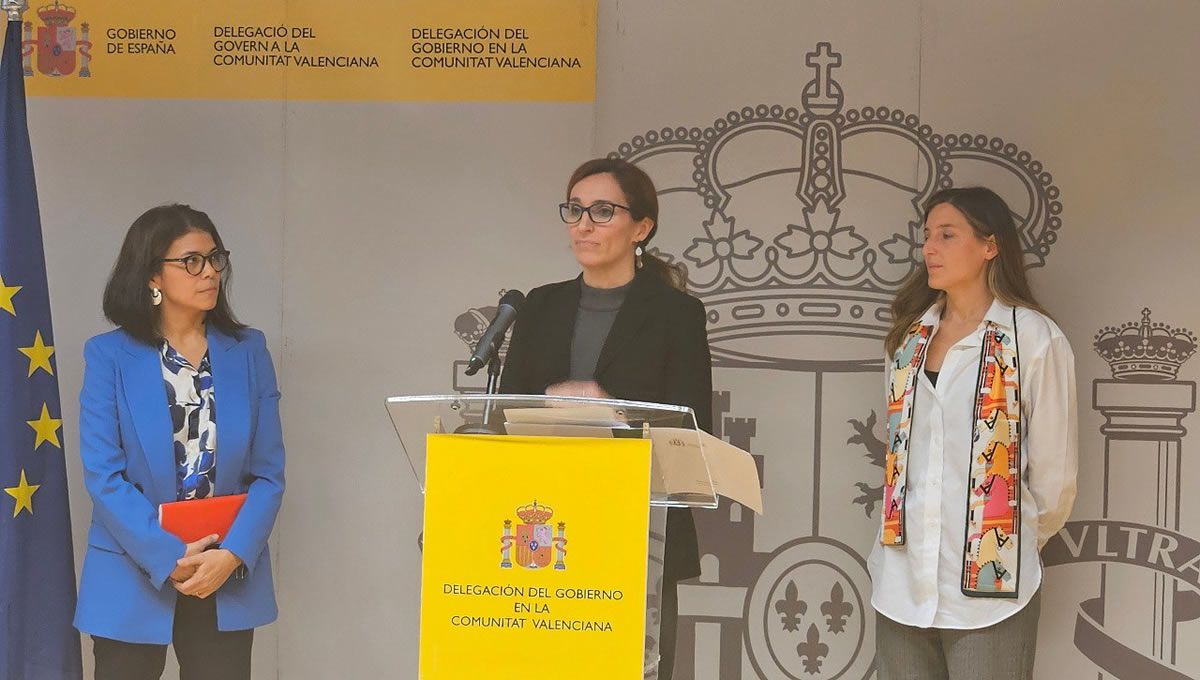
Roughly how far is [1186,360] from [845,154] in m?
1.35

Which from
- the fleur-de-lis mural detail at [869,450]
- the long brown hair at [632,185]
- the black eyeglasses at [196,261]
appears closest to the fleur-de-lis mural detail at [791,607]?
the fleur-de-lis mural detail at [869,450]

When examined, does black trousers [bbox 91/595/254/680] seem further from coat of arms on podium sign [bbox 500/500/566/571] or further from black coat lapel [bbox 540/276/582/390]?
coat of arms on podium sign [bbox 500/500/566/571]

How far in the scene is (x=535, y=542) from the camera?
2266 mm

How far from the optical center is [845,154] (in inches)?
162

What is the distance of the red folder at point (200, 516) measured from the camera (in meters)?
3.29

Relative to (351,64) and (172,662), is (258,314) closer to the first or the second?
(351,64)

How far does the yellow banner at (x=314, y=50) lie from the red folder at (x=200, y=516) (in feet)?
5.25

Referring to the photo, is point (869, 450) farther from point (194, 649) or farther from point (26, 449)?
point (26, 449)

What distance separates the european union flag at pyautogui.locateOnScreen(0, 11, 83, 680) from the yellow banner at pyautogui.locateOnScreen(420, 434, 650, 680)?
1.87 metres

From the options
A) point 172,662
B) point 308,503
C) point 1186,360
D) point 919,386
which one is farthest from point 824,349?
point 172,662

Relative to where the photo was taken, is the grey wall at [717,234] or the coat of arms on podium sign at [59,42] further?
the coat of arms on podium sign at [59,42]

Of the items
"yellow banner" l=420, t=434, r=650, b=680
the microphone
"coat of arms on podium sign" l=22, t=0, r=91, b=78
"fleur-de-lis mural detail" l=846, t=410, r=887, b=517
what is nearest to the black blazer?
the microphone

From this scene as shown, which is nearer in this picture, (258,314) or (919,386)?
(919,386)

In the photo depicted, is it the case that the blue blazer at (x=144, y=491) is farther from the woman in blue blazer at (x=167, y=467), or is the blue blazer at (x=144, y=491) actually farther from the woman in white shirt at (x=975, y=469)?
the woman in white shirt at (x=975, y=469)
